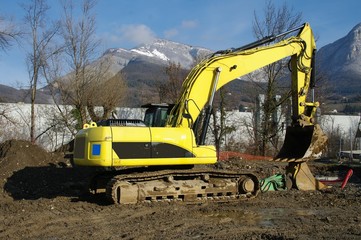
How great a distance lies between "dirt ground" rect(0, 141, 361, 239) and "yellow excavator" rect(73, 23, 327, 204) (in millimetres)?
425

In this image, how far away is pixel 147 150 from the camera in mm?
9781

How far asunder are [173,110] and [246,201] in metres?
2.82

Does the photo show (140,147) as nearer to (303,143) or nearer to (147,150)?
(147,150)

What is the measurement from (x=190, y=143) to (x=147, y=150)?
1035 mm

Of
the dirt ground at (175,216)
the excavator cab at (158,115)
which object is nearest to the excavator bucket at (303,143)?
the dirt ground at (175,216)

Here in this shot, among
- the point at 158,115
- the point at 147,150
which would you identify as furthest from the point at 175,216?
the point at 158,115

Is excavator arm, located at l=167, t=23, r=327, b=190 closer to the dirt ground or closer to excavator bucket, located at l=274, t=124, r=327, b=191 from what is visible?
excavator bucket, located at l=274, t=124, r=327, b=191

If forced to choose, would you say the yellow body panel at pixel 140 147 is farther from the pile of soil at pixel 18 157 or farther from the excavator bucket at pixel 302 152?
the pile of soil at pixel 18 157

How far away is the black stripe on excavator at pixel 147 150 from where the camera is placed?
377 inches

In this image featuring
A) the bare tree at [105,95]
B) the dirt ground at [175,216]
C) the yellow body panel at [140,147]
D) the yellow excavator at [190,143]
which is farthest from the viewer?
the bare tree at [105,95]

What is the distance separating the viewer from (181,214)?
349 inches

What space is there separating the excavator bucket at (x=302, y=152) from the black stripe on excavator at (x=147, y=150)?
11.4ft

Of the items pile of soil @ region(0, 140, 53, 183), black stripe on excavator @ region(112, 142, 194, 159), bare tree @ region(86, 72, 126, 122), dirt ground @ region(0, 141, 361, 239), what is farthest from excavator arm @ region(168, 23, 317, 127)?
bare tree @ region(86, 72, 126, 122)

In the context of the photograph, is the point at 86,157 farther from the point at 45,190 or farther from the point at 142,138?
the point at 45,190
